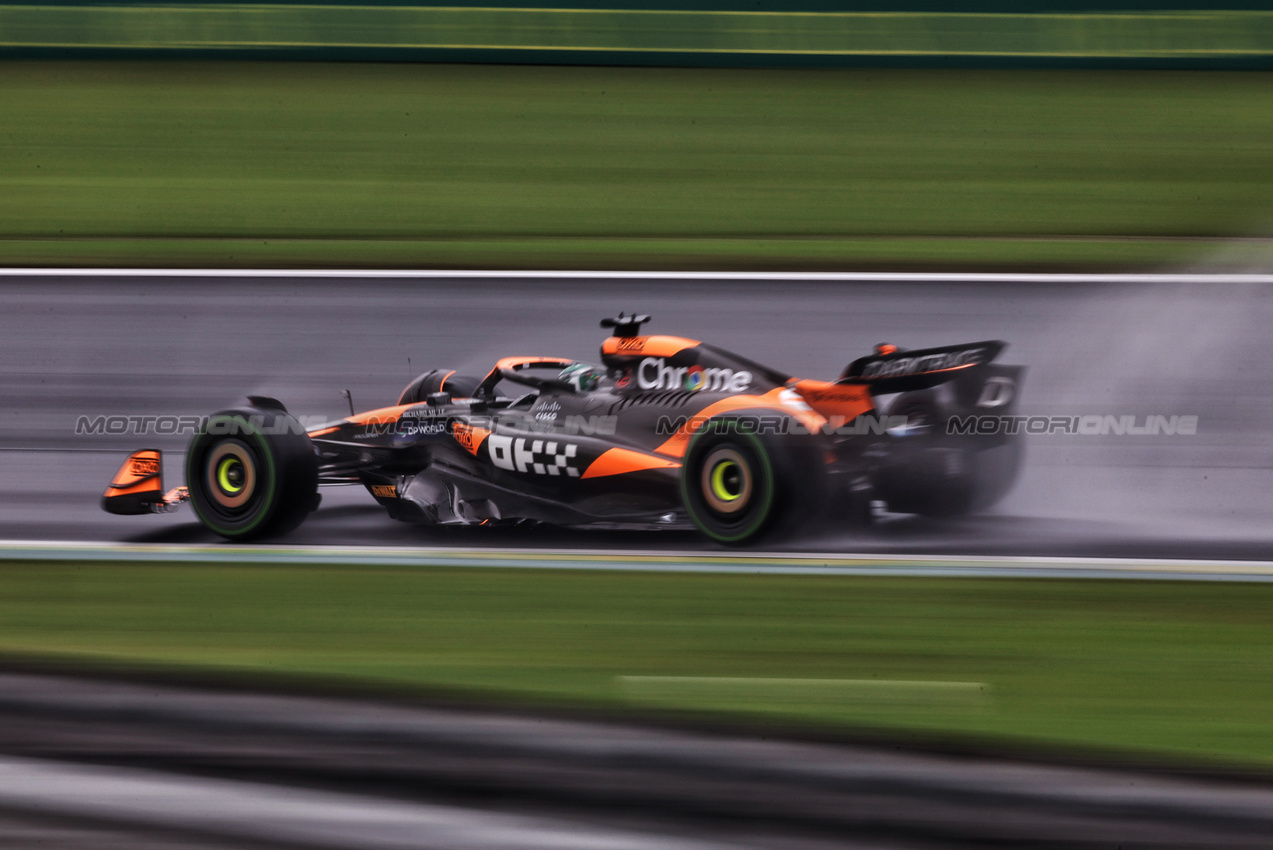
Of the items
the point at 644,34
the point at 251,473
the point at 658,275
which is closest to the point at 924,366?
the point at 658,275

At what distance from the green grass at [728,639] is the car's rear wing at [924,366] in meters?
1.01

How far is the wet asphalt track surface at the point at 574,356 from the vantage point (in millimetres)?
7004

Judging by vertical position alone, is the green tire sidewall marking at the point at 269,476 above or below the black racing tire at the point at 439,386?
below

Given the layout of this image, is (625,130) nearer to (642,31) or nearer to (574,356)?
(642,31)

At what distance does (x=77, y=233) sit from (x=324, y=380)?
9.91ft

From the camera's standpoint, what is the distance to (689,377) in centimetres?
641

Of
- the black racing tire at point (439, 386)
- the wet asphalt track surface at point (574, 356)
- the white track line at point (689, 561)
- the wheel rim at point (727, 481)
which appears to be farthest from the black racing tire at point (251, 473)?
A: the wheel rim at point (727, 481)

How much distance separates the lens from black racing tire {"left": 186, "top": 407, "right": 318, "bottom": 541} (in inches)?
257

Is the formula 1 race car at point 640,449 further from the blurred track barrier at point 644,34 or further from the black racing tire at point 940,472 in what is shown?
the blurred track barrier at point 644,34

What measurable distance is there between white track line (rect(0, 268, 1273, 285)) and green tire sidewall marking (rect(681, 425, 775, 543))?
271 centimetres

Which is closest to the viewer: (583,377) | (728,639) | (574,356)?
(728,639)

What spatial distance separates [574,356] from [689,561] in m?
2.09
